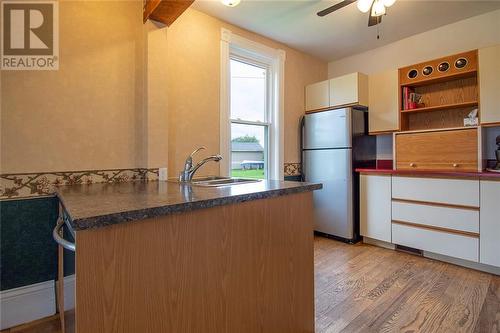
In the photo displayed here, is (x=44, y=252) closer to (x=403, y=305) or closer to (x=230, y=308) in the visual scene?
(x=230, y=308)

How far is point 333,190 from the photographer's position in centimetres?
331

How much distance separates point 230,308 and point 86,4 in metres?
2.28

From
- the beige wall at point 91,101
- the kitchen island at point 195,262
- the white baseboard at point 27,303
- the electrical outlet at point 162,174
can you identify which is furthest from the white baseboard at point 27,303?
the kitchen island at point 195,262

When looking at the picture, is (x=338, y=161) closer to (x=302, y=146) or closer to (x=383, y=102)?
Result: (x=302, y=146)

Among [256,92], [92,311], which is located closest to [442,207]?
[256,92]

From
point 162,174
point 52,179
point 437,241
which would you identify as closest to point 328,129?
point 437,241

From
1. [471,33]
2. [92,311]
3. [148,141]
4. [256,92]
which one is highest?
[471,33]

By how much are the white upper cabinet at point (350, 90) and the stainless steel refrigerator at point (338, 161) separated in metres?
0.13

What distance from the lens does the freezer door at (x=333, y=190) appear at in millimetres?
3189

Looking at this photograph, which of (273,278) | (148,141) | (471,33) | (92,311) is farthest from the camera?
(471,33)

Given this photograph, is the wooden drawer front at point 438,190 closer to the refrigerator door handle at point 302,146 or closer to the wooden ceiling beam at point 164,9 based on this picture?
the refrigerator door handle at point 302,146

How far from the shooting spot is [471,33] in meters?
2.81

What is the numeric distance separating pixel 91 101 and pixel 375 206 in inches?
118

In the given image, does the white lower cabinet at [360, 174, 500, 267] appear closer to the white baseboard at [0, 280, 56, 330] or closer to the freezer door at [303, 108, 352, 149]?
the freezer door at [303, 108, 352, 149]
